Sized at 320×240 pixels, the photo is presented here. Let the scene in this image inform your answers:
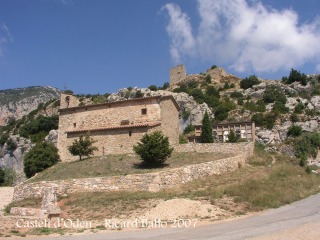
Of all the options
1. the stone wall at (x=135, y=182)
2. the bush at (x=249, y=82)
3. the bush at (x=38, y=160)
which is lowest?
the stone wall at (x=135, y=182)

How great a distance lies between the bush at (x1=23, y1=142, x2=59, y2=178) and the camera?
33.7 meters

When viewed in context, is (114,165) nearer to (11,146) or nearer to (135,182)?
(135,182)

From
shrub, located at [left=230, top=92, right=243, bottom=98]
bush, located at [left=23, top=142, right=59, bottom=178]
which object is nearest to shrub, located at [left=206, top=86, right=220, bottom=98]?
shrub, located at [left=230, top=92, right=243, bottom=98]

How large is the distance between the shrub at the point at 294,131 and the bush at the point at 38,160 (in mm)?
31787

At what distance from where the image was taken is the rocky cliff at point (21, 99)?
10888 cm

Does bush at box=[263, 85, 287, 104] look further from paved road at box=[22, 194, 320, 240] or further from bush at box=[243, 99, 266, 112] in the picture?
paved road at box=[22, 194, 320, 240]

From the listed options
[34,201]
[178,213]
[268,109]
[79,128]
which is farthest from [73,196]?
[268,109]

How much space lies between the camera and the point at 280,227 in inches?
506

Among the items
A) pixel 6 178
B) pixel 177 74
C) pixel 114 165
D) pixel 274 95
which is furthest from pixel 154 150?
pixel 177 74

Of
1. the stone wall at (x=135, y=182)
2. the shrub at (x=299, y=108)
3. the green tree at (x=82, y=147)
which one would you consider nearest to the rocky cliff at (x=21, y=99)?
the green tree at (x=82, y=147)

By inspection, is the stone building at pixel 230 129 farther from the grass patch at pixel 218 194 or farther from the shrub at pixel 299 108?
the shrub at pixel 299 108

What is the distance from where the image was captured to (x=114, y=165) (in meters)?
28.1

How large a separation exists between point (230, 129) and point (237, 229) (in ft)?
94.7

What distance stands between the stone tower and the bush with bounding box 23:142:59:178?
50.8 metres
